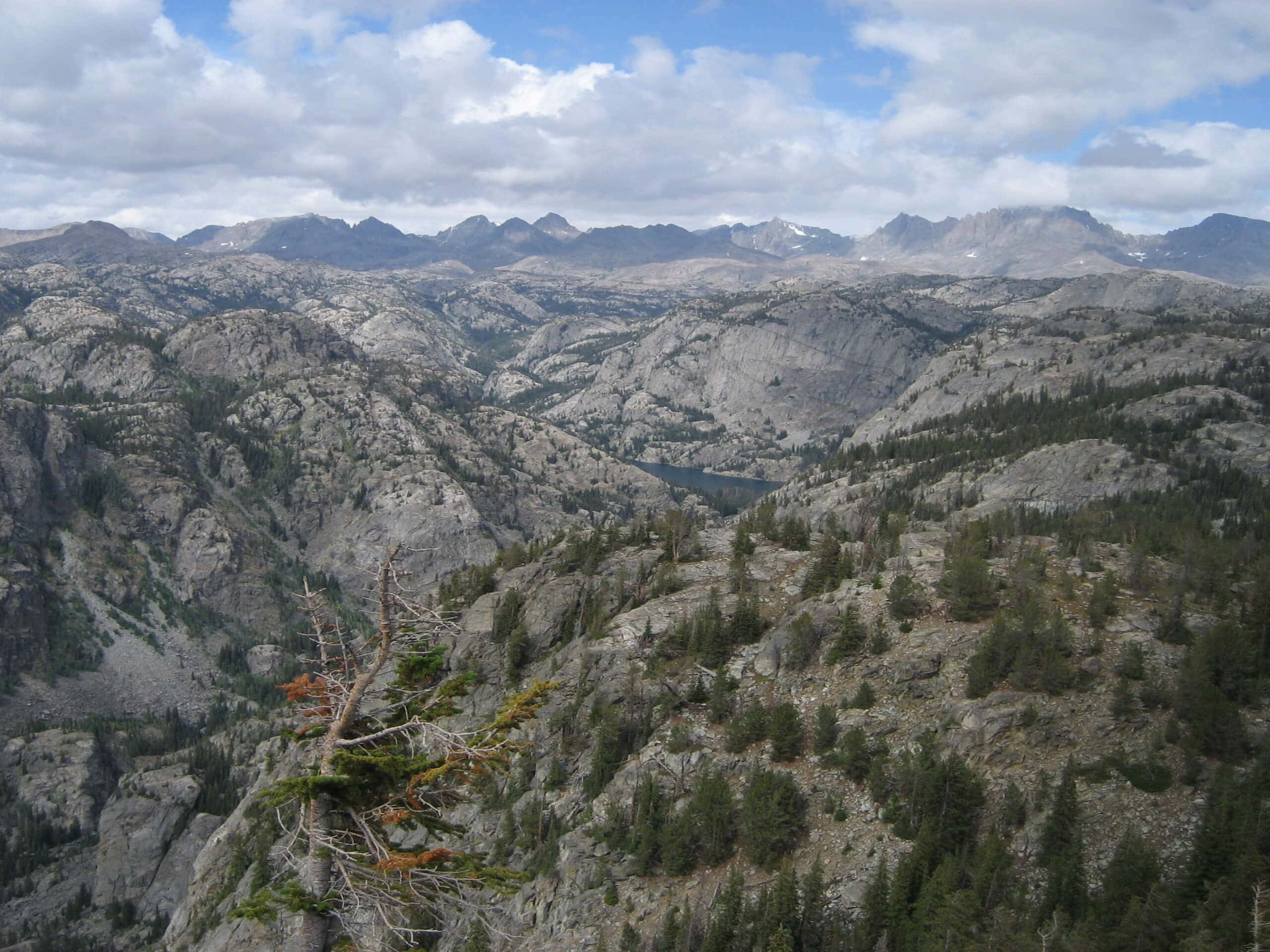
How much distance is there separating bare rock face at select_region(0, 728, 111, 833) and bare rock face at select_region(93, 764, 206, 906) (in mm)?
6950

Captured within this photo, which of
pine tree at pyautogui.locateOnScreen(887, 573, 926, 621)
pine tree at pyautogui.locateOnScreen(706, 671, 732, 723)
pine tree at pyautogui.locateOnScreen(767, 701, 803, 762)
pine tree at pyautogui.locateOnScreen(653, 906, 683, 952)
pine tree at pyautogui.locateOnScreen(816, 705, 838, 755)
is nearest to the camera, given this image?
pine tree at pyautogui.locateOnScreen(653, 906, 683, 952)

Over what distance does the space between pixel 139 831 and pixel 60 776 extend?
27575 mm

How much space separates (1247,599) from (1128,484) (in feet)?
385

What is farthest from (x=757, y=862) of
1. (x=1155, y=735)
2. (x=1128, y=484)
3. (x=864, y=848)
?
(x=1128, y=484)

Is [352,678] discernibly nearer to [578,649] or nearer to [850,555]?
[578,649]

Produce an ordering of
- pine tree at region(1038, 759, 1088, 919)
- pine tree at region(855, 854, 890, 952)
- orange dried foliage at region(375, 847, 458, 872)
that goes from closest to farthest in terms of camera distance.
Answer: orange dried foliage at region(375, 847, 458, 872)
pine tree at region(1038, 759, 1088, 919)
pine tree at region(855, 854, 890, 952)

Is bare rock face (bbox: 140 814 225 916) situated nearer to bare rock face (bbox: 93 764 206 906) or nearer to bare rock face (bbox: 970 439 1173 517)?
bare rock face (bbox: 93 764 206 906)

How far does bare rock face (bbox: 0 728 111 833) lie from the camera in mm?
139625

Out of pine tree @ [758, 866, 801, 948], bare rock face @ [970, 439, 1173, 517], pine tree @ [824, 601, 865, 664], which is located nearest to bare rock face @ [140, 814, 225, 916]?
pine tree @ [824, 601, 865, 664]

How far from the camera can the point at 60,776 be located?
469ft

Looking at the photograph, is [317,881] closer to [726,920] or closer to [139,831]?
[726,920]

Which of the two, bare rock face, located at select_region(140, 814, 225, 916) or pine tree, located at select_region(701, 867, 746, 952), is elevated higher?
pine tree, located at select_region(701, 867, 746, 952)

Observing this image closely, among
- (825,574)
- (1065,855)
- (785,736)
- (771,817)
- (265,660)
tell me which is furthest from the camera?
(265,660)

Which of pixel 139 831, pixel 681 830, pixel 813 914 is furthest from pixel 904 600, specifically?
pixel 139 831
